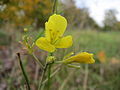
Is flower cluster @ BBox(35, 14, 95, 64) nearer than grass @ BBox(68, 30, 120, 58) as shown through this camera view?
Yes

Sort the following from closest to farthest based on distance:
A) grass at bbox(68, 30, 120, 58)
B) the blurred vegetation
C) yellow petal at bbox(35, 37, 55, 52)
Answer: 1. yellow petal at bbox(35, 37, 55, 52)
2. the blurred vegetation
3. grass at bbox(68, 30, 120, 58)

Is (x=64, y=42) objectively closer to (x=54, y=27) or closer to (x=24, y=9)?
(x=54, y=27)

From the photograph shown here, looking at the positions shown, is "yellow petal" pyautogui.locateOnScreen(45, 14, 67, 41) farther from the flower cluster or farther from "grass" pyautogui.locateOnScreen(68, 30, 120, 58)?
"grass" pyautogui.locateOnScreen(68, 30, 120, 58)

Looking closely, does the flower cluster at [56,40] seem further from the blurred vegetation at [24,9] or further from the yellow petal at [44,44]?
the blurred vegetation at [24,9]

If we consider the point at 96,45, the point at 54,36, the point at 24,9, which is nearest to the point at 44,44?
the point at 54,36

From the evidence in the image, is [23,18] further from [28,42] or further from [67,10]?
[28,42]

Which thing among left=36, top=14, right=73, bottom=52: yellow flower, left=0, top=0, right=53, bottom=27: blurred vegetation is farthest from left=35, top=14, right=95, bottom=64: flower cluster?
left=0, top=0, right=53, bottom=27: blurred vegetation

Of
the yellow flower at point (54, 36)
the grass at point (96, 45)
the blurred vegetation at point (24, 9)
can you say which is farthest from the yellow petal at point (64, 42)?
the grass at point (96, 45)
